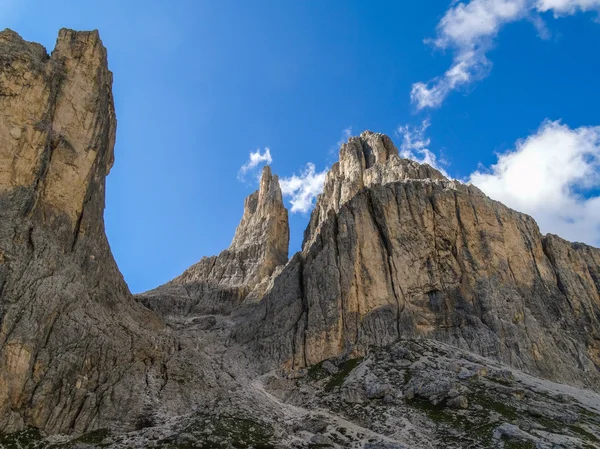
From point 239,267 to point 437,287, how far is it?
5895 centimetres

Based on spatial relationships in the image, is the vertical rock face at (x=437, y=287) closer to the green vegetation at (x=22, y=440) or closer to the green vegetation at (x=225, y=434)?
the green vegetation at (x=225, y=434)

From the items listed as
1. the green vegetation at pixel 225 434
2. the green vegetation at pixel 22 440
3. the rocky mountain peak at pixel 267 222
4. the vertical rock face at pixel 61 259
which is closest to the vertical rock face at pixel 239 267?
the rocky mountain peak at pixel 267 222

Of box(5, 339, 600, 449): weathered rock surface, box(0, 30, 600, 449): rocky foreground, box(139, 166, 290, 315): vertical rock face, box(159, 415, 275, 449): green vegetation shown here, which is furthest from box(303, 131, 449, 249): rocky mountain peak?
box(159, 415, 275, 449): green vegetation

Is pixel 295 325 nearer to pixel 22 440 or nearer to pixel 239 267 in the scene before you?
pixel 22 440

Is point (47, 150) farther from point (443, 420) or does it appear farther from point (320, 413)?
point (443, 420)

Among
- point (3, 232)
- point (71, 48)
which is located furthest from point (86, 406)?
point (71, 48)

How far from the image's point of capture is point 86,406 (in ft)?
174

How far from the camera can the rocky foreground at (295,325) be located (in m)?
51.9

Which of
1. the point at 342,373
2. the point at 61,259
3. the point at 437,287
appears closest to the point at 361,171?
the point at 437,287

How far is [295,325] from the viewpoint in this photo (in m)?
83.4

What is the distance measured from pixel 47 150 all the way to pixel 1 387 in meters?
31.8

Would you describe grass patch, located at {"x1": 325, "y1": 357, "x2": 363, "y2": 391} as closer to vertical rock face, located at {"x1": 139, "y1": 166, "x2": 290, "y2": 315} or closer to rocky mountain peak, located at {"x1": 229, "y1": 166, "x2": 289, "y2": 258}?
vertical rock face, located at {"x1": 139, "y1": 166, "x2": 290, "y2": 315}

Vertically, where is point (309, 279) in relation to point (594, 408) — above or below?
above

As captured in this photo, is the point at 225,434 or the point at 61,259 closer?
the point at 225,434
